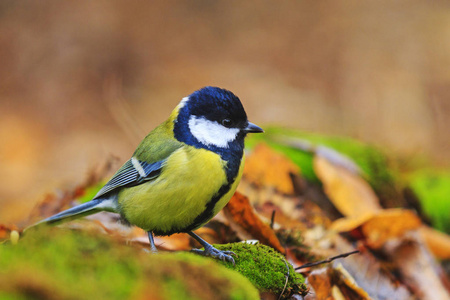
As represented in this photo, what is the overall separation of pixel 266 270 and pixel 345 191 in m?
1.80

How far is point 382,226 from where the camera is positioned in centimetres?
317

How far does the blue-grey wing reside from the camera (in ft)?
8.09

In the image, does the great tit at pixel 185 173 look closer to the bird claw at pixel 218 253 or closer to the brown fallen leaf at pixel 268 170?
the bird claw at pixel 218 253

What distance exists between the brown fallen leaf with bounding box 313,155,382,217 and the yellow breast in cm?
147

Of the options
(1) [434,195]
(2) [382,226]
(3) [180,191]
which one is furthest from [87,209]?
(1) [434,195]

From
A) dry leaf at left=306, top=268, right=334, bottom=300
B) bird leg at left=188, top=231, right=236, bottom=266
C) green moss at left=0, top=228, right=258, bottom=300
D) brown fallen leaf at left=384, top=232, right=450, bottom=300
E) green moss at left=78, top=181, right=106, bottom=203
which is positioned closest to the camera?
green moss at left=0, top=228, right=258, bottom=300

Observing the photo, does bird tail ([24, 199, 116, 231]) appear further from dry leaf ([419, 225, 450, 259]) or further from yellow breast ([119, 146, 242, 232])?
dry leaf ([419, 225, 450, 259])

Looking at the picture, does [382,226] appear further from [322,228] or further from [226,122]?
[226,122]

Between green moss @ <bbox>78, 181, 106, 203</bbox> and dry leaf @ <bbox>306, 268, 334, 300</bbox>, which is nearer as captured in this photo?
dry leaf @ <bbox>306, 268, 334, 300</bbox>

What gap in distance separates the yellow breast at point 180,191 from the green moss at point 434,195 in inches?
90.3

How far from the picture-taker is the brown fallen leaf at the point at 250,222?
247cm

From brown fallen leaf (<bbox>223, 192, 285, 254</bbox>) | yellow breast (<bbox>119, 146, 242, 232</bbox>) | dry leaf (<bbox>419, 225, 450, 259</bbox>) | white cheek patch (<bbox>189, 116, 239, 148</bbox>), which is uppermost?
white cheek patch (<bbox>189, 116, 239, 148</bbox>)

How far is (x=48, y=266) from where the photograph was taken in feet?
3.88

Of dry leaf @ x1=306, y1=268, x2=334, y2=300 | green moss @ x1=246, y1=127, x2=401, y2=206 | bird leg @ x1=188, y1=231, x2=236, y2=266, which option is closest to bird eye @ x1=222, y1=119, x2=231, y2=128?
bird leg @ x1=188, y1=231, x2=236, y2=266
